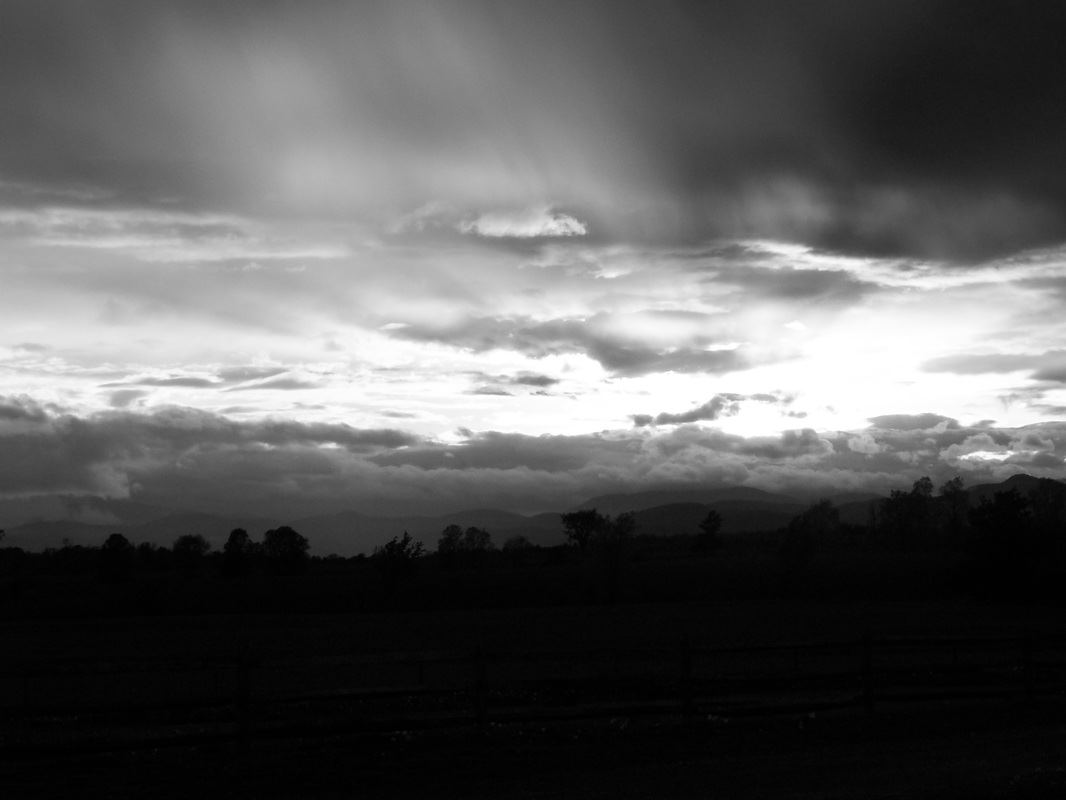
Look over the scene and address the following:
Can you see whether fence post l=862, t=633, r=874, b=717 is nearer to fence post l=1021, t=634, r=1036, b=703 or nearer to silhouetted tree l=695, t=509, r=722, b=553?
fence post l=1021, t=634, r=1036, b=703

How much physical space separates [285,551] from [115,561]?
2053 centimetres

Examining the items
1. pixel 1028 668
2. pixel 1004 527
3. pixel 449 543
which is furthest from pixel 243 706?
pixel 449 543

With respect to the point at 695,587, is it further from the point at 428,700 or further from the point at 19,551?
the point at 19,551

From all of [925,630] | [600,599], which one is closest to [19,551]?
[600,599]

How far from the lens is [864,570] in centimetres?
10719

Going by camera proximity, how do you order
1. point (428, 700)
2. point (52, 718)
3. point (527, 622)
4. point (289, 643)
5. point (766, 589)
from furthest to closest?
point (766, 589), point (527, 622), point (289, 643), point (428, 700), point (52, 718)

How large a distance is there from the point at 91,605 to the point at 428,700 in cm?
7347

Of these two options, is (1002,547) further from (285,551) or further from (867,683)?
(285,551)

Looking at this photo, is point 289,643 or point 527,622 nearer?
point 289,643

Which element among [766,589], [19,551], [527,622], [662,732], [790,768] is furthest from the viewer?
[19,551]

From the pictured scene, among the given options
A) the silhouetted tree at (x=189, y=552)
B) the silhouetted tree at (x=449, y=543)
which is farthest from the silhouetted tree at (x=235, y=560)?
the silhouetted tree at (x=449, y=543)

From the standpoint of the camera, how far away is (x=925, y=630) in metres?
63.3

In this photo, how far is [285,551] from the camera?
138 meters

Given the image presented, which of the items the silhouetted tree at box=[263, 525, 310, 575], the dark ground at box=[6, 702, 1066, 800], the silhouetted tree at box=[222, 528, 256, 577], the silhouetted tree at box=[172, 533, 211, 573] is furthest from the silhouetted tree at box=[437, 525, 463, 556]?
the dark ground at box=[6, 702, 1066, 800]
